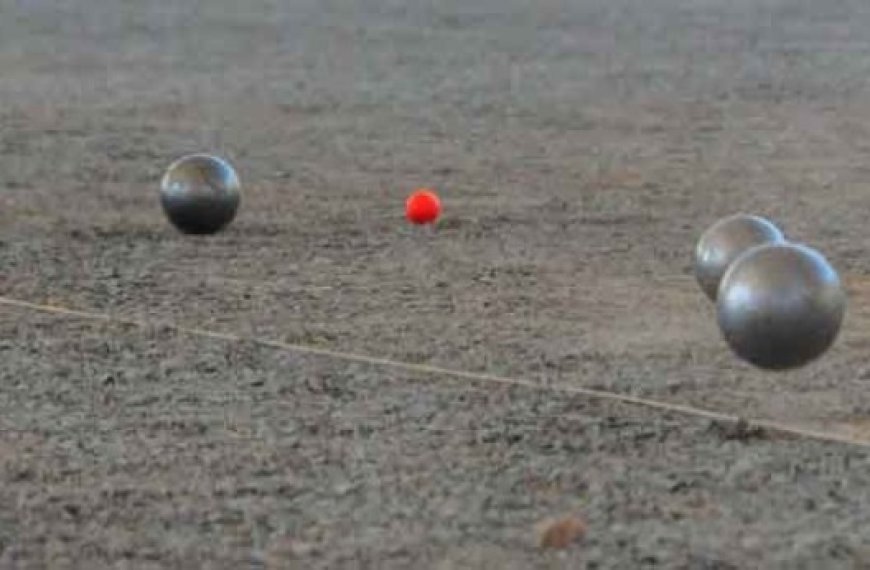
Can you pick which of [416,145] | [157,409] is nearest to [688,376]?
[157,409]

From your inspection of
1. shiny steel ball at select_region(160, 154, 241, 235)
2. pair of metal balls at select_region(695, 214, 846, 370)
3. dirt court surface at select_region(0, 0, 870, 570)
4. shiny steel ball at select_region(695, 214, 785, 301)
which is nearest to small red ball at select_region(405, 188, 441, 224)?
dirt court surface at select_region(0, 0, 870, 570)

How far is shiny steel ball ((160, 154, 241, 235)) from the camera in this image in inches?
328

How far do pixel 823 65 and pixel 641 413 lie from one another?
10.6 m

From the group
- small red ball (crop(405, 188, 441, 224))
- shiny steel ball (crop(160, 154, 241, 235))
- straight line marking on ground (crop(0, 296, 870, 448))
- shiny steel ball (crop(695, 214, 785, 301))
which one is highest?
small red ball (crop(405, 188, 441, 224))

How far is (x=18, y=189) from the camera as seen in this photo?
32.5 ft

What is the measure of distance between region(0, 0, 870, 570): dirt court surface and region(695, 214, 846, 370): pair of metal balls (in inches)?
6.4

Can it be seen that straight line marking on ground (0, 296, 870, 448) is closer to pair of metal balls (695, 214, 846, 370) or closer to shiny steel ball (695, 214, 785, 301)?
pair of metal balls (695, 214, 846, 370)

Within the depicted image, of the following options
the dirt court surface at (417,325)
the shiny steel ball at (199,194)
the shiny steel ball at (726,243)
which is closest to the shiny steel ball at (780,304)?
the dirt court surface at (417,325)

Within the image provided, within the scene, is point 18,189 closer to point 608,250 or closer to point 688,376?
point 608,250

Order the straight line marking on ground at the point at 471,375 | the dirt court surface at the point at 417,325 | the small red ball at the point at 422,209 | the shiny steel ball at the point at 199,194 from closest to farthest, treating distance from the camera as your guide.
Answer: the dirt court surface at the point at 417,325 < the straight line marking on ground at the point at 471,375 < the shiny steel ball at the point at 199,194 < the small red ball at the point at 422,209

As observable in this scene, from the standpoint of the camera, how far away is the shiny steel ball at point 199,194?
27.3 feet

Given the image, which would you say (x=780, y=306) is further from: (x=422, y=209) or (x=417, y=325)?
(x=422, y=209)

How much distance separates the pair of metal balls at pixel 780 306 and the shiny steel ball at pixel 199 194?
2.95m

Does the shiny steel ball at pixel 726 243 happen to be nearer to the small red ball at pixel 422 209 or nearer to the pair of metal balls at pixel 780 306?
the pair of metal balls at pixel 780 306
